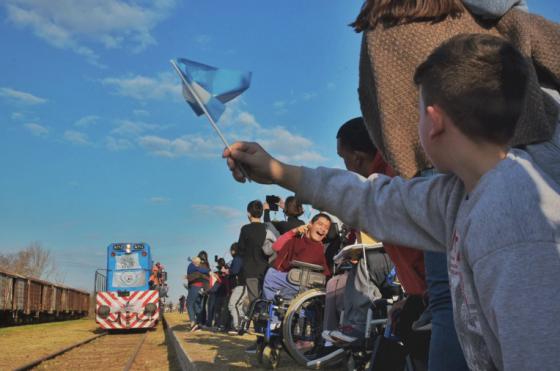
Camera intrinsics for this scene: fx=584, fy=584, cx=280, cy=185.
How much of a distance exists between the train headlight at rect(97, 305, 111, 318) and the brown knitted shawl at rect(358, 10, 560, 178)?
56.5 ft

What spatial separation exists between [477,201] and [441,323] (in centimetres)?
63

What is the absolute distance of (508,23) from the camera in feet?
5.37

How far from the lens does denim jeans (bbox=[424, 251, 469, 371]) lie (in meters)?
1.53

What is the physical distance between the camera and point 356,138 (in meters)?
2.63

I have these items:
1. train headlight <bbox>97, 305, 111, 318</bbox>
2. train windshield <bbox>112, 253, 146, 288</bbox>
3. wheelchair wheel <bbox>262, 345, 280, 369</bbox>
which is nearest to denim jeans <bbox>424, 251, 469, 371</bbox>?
wheelchair wheel <bbox>262, 345, 280, 369</bbox>

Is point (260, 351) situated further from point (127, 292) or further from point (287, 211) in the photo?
point (127, 292)

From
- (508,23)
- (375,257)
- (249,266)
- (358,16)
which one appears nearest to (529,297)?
(508,23)

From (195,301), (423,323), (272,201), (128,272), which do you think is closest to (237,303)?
(272,201)

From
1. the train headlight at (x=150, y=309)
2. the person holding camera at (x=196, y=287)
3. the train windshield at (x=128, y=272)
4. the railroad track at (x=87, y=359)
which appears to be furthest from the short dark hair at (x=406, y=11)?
the train windshield at (x=128, y=272)

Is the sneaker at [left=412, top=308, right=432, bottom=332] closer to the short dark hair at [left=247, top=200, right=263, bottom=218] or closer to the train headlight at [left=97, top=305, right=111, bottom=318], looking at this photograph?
the short dark hair at [left=247, top=200, right=263, bottom=218]

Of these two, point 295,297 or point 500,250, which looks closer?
point 500,250

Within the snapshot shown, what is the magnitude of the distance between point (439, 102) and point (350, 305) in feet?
9.12

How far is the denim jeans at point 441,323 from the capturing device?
1531 millimetres

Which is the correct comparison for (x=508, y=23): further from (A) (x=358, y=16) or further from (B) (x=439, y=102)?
(B) (x=439, y=102)
